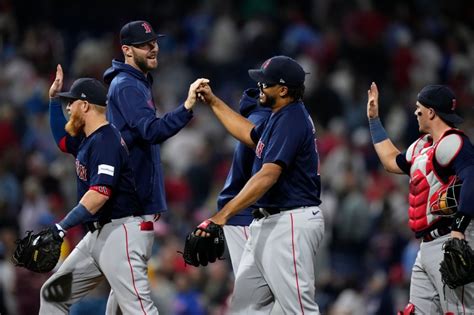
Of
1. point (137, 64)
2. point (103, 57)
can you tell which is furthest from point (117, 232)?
point (103, 57)

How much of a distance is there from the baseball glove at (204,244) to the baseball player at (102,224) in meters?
0.49

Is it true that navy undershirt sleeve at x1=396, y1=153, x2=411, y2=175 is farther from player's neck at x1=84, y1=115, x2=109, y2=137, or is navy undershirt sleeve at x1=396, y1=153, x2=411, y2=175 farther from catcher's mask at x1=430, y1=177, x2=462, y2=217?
player's neck at x1=84, y1=115, x2=109, y2=137

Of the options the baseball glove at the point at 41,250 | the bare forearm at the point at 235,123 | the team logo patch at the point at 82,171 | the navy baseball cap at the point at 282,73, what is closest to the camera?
the baseball glove at the point at 41,250

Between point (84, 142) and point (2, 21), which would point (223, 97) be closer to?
point (2, 21)

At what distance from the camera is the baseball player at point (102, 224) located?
7070 millimetres

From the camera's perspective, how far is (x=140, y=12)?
1712 cm

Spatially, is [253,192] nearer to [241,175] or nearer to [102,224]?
[241,175]

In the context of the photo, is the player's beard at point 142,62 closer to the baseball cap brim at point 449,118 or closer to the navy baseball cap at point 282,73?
the navy baseball cap at point 282,73

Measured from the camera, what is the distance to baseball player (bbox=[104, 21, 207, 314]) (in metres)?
7.29

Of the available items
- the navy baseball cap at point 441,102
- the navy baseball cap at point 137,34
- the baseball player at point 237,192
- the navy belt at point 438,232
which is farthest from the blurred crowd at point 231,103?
the navy baseball cap at point 441,102

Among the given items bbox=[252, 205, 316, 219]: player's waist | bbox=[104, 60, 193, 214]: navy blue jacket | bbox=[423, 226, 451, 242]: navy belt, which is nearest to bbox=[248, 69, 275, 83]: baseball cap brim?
bbox=[104, 60, 193, 214]: navy blue jacket

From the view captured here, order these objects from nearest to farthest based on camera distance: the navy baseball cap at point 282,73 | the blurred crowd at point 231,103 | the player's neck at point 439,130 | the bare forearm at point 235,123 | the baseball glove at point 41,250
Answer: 1. the baseball glove at point 41,250
2. the navy baseball cap at point 282,73
3. the player's neck at point 439,130
4. the bare forearm at point 235,123
5. the blurred crowd at point 231,103

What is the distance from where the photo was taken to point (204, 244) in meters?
6.79

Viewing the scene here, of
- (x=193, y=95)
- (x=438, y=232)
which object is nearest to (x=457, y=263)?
(x=438, y=232)
